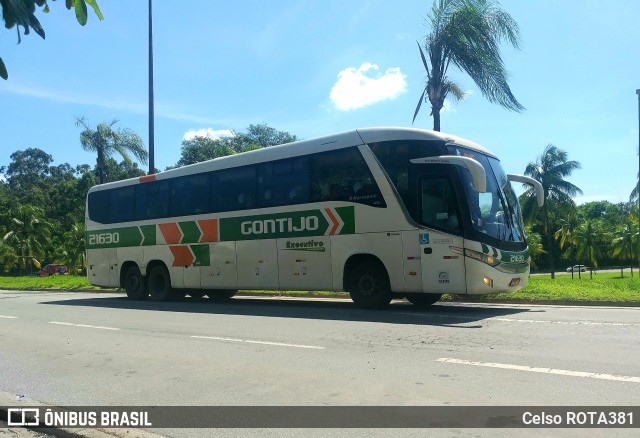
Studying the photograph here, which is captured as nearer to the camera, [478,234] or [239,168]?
[478,234]

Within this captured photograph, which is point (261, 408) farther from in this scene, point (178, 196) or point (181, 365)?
point (178, 196)

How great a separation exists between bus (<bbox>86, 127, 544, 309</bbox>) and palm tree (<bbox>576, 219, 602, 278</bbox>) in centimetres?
5994

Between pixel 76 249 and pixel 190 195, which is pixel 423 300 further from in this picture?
pixel 76 249

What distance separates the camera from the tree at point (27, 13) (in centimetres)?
359

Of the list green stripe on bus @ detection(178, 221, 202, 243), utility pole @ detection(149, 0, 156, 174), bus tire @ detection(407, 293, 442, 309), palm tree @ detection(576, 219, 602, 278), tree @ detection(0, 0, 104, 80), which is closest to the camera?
tree @ detection(0, 0, 104, 80)

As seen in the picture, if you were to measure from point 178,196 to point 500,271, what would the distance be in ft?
32.0

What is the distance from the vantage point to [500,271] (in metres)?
11.4

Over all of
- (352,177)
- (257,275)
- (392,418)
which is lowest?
(392,418)

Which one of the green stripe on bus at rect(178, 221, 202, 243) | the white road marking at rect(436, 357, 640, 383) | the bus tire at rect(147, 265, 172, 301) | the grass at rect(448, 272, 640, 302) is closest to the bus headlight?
the grass at rect(448, 272, 640, 302)

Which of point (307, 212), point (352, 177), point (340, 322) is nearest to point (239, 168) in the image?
point (307, 212)

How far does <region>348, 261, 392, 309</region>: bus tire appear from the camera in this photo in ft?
41.2

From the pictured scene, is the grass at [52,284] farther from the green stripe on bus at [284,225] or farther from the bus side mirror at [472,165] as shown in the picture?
the bus side mirror at [472,165]

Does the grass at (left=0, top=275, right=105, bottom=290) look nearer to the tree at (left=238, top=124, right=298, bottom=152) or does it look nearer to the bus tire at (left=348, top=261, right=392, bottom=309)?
the bus tire at (left=348, top=261, right=392, bottom=309)

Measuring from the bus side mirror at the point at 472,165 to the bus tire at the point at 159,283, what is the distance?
9.56 meters
